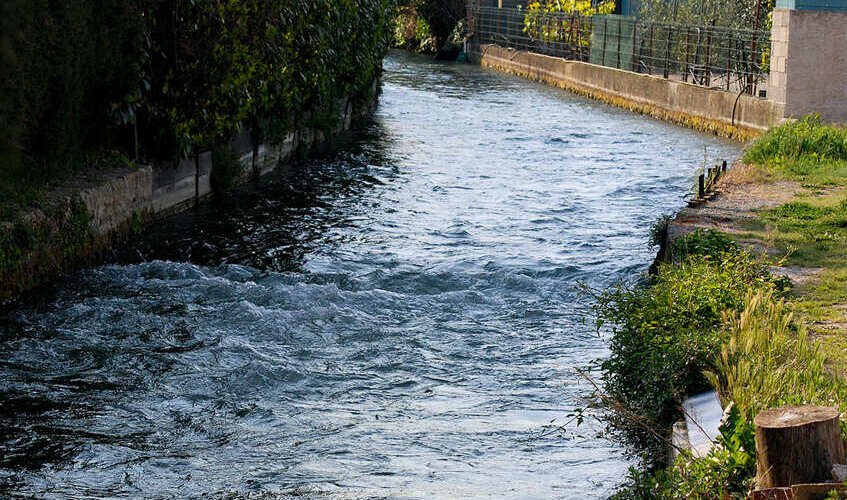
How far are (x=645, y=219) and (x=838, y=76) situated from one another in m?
7.71

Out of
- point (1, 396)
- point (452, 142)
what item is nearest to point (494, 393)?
point (1, 396)

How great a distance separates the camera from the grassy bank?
5344 mm

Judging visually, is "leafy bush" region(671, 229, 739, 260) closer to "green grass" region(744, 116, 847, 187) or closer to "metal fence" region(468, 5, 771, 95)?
"green grass" region(744, 116, 847, 187)

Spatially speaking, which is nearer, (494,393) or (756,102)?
(494,393)

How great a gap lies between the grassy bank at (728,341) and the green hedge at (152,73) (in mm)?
5504

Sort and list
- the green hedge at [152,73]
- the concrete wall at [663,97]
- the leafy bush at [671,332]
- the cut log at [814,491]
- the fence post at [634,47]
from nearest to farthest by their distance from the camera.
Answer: the cut log at [814,491], the leafy bush at [671,332], the green hedge at [152,73], the concrete wall at [663,97], the fence post at [634,47]

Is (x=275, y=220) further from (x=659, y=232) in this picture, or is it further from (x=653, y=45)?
(x=653, y=45)

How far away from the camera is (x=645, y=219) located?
13.6 meters

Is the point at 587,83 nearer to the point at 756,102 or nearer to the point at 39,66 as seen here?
the point at 756,102

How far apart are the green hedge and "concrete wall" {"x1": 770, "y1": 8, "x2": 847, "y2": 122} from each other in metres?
8.20

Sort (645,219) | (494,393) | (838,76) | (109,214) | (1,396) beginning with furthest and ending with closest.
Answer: (838,76), (645,219), (109,214), (494,393), (1,396)

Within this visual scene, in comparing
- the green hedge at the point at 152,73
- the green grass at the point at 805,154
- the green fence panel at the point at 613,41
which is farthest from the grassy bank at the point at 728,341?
the green fence panel at the point at 613,41

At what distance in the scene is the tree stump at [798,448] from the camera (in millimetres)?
4695

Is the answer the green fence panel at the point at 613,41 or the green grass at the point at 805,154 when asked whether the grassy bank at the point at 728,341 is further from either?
the green fence panel at the point at 613,41
